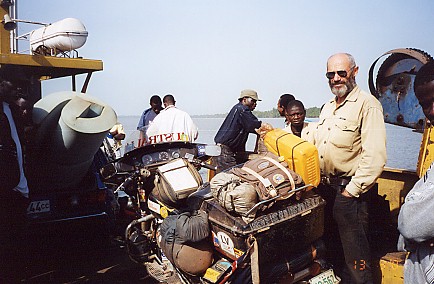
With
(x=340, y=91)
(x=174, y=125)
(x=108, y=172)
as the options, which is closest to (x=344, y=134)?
(x=340, y=91)

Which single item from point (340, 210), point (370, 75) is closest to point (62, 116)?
point (340, 210)

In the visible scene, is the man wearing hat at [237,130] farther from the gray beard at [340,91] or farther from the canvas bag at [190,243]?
the canvas bag at [190,243]

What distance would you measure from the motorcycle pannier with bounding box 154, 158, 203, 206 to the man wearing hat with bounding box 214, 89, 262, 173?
2.00 metres

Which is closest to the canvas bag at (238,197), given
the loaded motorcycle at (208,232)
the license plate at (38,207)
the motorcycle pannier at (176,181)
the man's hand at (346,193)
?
the loaded motorcycle at (208,232)

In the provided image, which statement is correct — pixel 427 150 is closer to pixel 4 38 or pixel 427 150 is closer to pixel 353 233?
pixel 353 233

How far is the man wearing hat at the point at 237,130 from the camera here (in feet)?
17.8

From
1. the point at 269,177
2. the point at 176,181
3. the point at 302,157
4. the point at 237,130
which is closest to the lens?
the point at 269,177

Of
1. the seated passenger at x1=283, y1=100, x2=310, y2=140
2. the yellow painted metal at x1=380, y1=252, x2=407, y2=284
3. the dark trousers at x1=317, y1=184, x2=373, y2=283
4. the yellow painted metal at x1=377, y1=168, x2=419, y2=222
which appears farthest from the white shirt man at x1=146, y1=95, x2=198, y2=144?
the yellow painted metal at x1=380, y1=252, x2=407, y2=284

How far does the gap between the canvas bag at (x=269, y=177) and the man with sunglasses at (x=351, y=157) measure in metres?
0.58

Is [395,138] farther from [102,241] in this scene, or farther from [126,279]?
[102,241]

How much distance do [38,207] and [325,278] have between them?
301cm

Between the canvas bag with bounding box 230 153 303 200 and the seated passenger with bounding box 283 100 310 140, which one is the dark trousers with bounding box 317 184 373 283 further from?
the seated passenger with bounding box 283 100 310 140

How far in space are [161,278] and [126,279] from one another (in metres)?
1.04

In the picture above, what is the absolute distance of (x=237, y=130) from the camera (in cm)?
555
